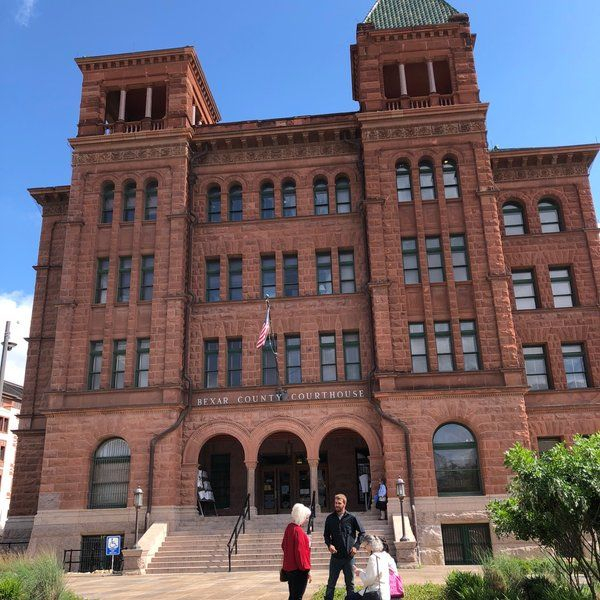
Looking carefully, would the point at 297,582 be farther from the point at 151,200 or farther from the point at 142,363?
the point at 151,200

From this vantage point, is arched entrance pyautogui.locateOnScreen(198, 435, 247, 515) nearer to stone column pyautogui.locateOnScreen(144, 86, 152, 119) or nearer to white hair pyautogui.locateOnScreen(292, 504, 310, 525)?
stone column pyautogui.locateOnScreen(144, 86, 152, 119)

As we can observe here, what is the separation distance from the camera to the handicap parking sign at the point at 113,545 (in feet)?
74.7

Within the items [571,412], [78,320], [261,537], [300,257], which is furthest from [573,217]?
[78,320]

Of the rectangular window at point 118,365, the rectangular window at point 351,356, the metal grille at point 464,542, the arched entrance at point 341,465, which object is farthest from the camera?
the arched entrance at point 341,465

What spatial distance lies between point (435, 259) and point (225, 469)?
13.2m

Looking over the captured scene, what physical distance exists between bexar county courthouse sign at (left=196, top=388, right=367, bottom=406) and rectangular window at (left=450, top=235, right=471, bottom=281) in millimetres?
6626

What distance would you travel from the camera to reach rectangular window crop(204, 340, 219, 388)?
91.6ft

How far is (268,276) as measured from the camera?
29.4 m

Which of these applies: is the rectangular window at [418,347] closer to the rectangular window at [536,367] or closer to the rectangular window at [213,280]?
the rectangular window at [536,367]

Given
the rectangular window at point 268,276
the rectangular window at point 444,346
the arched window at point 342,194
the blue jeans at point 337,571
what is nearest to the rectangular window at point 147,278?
the rectangular window at point 268,276

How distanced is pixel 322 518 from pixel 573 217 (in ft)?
59.5

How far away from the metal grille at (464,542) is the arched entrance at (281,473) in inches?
274

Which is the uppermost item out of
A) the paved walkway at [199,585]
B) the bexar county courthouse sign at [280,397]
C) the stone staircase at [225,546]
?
the bexar county courthouse sign at [280,397]

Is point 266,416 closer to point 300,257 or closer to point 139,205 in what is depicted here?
point 300,257
